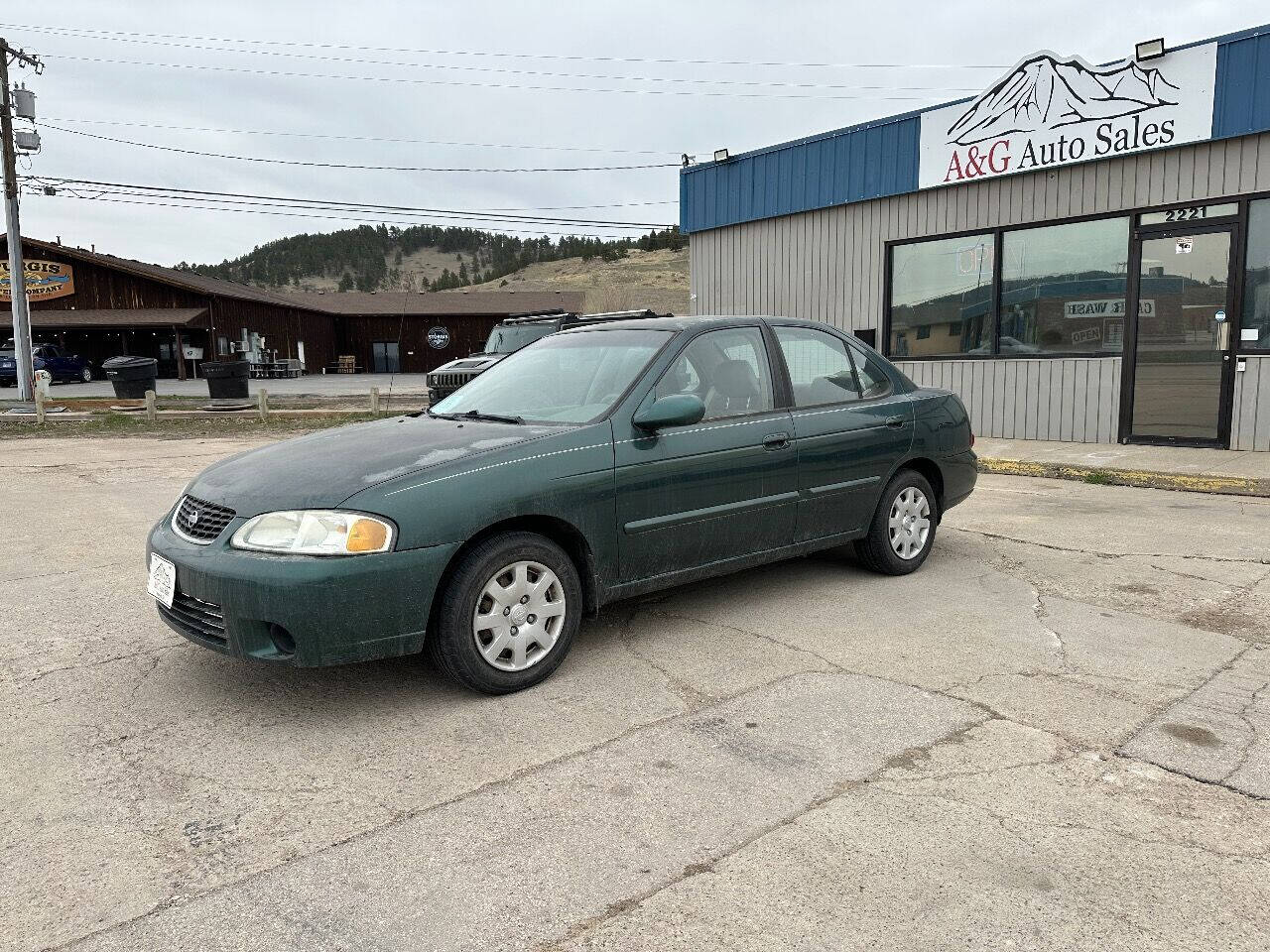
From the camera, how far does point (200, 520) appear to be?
3822 mm

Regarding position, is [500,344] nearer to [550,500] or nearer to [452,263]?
[550,500]

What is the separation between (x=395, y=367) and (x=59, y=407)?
31396mm

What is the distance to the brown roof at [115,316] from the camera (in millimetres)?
39281

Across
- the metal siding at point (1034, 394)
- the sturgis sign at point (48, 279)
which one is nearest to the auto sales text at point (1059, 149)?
the metal siding at point (1034, 394)

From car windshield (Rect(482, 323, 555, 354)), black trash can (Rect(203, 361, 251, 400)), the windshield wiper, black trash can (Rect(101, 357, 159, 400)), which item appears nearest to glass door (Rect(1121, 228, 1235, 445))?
car windshield (Rect(482, 323, 555, 354))

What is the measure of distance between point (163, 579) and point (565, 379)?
6.93 feet

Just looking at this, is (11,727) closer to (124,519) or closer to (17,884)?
(17,884)

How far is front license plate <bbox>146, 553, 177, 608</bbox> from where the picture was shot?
12.3ft

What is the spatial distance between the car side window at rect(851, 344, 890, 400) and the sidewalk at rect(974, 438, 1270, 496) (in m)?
5.01

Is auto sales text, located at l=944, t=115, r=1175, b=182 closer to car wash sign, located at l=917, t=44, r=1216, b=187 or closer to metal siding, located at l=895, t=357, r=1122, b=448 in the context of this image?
car wash sign, located at l=917, t=44, r=1216, b=187

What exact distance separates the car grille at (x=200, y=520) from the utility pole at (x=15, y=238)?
76.9 feet

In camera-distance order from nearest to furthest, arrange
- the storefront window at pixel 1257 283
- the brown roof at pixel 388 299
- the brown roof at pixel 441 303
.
A: 1. the storefront window at pixel 1257 283
2. the brown roof at pixel 388 299
3. the brown roof at pixel 441 303

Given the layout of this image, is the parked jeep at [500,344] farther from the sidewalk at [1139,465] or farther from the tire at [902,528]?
the tire at [902,528]

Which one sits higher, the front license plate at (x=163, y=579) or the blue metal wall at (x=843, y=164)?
the blue metal wall at (x=843, y=164)
